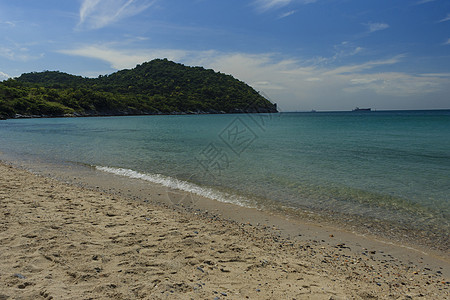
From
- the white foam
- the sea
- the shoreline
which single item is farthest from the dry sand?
the white foam

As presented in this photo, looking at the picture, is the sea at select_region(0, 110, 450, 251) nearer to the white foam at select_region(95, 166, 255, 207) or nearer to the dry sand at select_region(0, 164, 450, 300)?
the white foam at select_region(95, 166, 255, 207)

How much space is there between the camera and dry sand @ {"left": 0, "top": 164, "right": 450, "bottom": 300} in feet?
11.1

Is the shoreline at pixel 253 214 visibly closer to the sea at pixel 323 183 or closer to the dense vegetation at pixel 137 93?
the sea at pixel 323 183

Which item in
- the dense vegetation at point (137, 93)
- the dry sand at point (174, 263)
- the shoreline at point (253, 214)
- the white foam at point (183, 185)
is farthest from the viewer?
the dense vegetation at point (137, 93)

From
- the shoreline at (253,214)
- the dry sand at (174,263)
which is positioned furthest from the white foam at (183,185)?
the dry sand at (174,263)

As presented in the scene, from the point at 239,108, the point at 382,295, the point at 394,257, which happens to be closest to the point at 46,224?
the point at 382,295

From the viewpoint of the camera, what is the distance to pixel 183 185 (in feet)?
32.7

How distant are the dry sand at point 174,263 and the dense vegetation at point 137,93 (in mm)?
88195

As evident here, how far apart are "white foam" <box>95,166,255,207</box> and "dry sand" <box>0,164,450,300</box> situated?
6.81 ft

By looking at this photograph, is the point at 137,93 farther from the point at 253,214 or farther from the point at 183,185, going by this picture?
the point at 253,214

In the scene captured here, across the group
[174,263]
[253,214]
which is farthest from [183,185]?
[174,263]

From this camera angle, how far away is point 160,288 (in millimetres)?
3385

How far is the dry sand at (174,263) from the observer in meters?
3.39

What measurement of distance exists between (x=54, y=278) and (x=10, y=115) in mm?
87835
